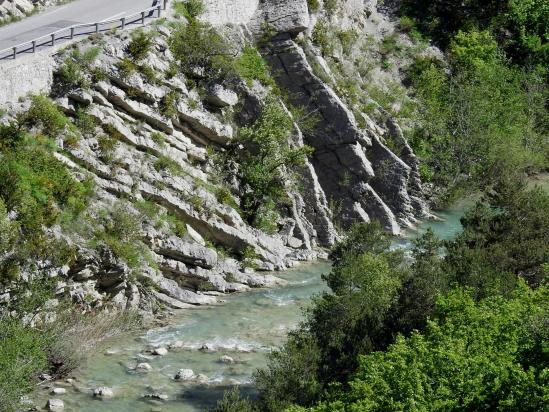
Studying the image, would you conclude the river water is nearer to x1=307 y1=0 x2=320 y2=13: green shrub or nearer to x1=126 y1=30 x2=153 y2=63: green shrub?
x1=126 y1=30 x2=153 y2=63: green shrub

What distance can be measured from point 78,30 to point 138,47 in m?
3.27

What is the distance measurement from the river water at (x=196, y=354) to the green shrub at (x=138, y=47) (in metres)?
13.6

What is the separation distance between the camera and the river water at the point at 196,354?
28.3m

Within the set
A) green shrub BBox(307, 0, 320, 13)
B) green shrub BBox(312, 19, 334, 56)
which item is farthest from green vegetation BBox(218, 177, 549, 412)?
green shrub BBox(307, 0, 320, 13)

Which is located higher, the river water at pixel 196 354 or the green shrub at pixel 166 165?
the green shrub at pixel 166 165

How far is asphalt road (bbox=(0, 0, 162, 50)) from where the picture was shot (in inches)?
1726

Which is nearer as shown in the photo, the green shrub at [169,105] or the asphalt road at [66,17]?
the asphalt road at [66,17]

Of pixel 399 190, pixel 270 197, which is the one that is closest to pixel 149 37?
pixel 270 197

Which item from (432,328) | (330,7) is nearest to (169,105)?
(330,7)

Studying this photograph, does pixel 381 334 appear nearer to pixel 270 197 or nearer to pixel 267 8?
pixel 270 197

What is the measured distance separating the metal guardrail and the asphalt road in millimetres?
1279

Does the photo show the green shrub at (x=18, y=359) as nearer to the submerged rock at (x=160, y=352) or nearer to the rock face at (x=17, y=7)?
the submerged rock at (x=160, y=352)

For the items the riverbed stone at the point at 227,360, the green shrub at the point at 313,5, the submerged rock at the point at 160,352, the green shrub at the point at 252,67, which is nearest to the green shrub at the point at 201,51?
the green shrub at the point at 252,67

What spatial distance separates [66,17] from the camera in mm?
48188
